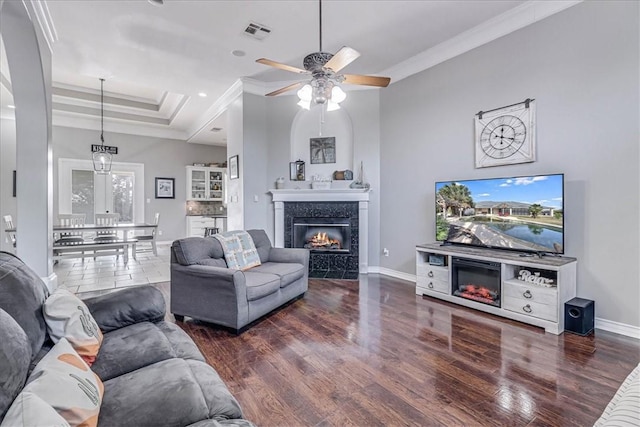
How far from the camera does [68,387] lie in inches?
37.4

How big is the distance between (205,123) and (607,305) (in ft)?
24.1

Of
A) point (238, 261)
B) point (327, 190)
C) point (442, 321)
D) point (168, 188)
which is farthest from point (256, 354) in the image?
point (168, 188)

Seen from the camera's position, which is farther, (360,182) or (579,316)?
(360,182)

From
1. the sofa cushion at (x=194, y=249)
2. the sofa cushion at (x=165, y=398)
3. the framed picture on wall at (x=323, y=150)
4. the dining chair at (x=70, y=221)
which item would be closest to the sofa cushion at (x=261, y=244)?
the sofa cushion at (x=194, y=249)

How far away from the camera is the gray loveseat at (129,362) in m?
1.00

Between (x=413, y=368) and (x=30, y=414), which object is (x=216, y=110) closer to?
(x=413, y=368)

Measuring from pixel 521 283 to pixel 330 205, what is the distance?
2819mm

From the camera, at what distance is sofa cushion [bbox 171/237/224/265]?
9.76 feet

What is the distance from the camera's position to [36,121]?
3338mm

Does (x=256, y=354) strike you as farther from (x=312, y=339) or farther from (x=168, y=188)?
(x=168, y=188)

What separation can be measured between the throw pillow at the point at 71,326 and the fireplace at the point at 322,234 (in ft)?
12.3

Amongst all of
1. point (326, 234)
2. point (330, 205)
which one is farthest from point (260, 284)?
point (326, 234)

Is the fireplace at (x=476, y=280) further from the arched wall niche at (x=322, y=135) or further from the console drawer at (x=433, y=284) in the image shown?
the arched wall niche at (x=322, y=135)

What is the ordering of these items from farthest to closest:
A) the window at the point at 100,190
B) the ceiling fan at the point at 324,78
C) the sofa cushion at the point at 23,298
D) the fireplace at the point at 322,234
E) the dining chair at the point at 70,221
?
the window at the point at 100,190 → the dining chair at the point at 70,221 → the fireplace at the point at 322,234 → the ceiling fan at the point at 324,78 → the sofa cushion at the point at 23,298
